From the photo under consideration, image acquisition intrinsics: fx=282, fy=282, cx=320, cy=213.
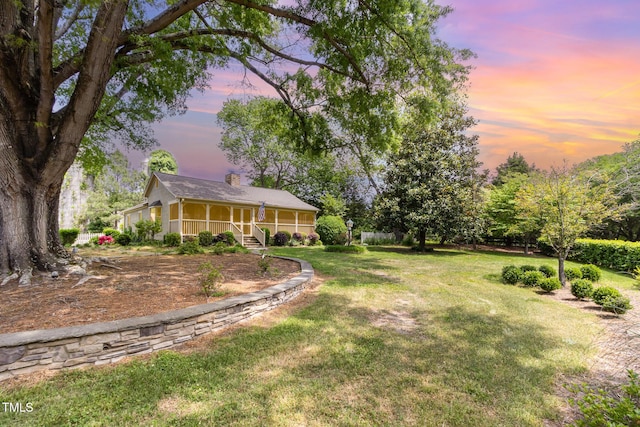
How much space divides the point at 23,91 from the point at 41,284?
3.84 meters

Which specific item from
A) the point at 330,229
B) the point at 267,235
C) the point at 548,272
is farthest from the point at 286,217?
the point at 548,272

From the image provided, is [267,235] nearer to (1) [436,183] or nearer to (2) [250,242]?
(2) [250,242]

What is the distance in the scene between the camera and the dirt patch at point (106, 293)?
12.0 ft

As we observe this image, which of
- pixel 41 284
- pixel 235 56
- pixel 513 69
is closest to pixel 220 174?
pixel 235 56

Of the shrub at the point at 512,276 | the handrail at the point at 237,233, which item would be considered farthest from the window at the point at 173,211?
the shrub at the point at 512,276

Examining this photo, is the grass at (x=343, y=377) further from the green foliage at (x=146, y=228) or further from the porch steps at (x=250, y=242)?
the green foliage at (x=146, y=228)

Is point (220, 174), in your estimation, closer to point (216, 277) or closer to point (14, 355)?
point (216, 277)

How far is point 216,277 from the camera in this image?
4.80m

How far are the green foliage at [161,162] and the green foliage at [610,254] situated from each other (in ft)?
123

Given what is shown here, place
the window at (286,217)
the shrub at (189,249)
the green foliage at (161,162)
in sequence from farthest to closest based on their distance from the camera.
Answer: the green foliage at (161,162)
the window at (286,217)
the shrub at (189,249)

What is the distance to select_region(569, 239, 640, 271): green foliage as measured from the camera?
446 inches

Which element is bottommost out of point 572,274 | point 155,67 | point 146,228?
point 572,274

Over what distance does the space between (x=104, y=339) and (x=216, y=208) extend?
16829mm

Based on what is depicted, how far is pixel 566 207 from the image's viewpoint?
7.86 metres
